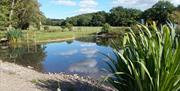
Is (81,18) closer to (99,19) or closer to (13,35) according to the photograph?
(99,19)

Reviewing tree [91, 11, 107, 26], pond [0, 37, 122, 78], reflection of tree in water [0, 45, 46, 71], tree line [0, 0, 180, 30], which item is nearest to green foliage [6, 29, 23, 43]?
tree line [0, 0, 180, 30]

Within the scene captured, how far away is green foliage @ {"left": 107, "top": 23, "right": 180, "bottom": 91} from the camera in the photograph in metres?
6.33

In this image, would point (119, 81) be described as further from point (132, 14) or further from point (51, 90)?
point (132, 14)

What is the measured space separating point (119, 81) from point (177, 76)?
1.29m

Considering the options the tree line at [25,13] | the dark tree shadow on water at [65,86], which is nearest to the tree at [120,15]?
the tree line at [25,13]

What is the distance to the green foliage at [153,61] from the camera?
249 inches

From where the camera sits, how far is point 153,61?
642 centimetres

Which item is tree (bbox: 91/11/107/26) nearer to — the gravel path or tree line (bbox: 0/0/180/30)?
tree line (bbox: 0/0/180/30)

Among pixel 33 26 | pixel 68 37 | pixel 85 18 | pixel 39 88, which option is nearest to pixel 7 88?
pixel 39 88

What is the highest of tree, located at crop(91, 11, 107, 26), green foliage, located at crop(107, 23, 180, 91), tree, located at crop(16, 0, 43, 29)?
green foliage, located at crop(107, 23, 180, 91)

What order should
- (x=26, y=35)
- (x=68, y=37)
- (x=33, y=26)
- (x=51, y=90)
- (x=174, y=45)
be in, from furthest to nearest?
1. (x=33, y=26)
2. (x=68, y=37)
3. (x=26, y=35)
4. (x=51, y=90)
5. (x=174, y=45)

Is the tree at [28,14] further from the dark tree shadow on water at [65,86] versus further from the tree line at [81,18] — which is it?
the dark tree shadow on water at [65,86]

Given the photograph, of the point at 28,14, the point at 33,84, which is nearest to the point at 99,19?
the point at 28,14

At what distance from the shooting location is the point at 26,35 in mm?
49312
